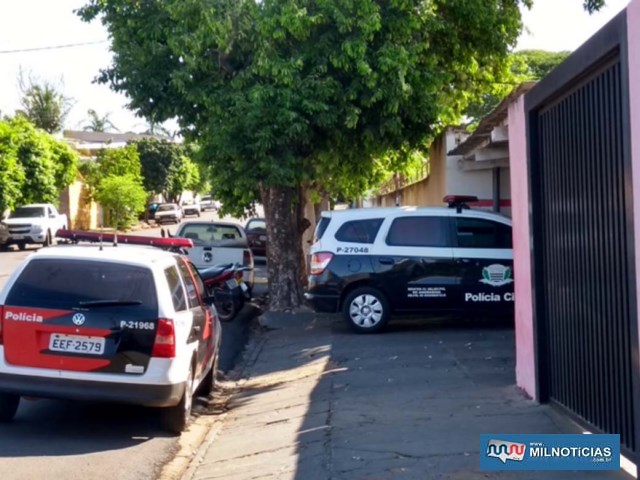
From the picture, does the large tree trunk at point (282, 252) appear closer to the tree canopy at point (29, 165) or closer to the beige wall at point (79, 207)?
the tree canopy at point (29, 165)

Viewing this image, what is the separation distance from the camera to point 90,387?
8484 millimetres

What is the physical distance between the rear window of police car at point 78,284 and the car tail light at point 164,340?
0.19 m

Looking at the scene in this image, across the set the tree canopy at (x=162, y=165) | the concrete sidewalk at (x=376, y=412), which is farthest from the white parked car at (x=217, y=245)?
the tree canopy at (x=162, y=165)

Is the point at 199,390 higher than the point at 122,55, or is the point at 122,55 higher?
the point at 122,55

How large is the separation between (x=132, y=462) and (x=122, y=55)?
33.9 feet

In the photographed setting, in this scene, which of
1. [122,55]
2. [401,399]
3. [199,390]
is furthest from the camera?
[122,55]

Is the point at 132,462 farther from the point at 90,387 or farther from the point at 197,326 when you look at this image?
the point at 197,326

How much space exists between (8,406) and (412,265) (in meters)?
6.95

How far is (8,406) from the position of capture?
9.12 metres

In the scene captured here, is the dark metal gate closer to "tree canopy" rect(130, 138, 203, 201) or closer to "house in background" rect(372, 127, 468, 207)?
"house in background" rect(372, 127, 468, 207)

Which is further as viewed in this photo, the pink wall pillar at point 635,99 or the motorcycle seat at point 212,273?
the motorcycle seat at point 212,273

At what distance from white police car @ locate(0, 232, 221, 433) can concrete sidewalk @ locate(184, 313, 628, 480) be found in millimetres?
875

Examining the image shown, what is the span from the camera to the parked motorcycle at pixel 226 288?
17.2 metres

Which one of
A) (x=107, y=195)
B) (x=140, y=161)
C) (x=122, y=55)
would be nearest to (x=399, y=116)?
(x=122, y=55)
